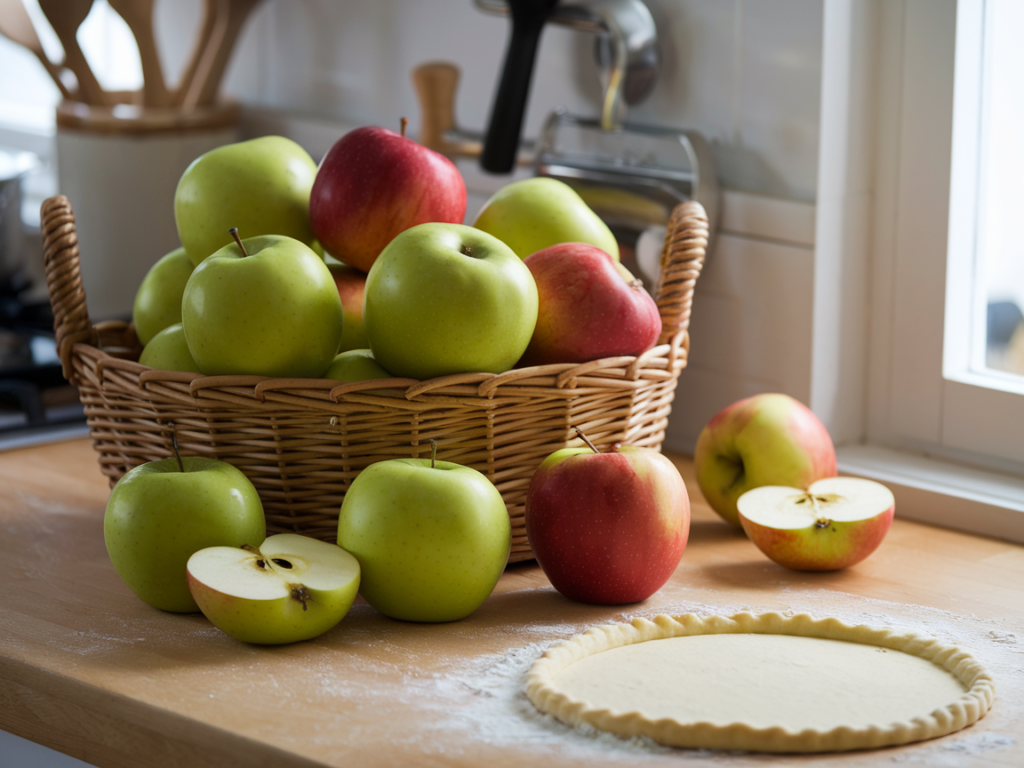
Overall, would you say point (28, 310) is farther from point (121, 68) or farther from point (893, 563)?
point (893, 563)

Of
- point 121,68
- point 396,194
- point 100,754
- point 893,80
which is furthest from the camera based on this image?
point 121,68

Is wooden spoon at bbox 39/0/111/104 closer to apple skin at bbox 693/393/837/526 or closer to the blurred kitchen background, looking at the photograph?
the blurred kitchen background

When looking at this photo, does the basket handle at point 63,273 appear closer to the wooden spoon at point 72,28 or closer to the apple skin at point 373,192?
the apple skin at point 373,192

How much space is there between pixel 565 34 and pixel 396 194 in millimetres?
494

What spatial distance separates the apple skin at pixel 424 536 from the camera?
0.87 metres

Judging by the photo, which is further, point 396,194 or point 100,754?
point 396,194

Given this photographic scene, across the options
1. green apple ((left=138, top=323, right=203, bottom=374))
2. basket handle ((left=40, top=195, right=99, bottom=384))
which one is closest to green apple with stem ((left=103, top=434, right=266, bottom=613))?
green apple ((left=138, top=323, right=203, bottom=374))

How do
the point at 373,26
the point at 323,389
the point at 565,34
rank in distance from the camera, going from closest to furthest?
1. the point at 323,389
2. the point at 565,34
3. the point at 373,26

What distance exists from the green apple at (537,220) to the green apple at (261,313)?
0.65ft

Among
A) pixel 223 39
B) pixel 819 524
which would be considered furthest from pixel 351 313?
pixel 223 39

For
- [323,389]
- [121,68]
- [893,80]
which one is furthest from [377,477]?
[121,68]

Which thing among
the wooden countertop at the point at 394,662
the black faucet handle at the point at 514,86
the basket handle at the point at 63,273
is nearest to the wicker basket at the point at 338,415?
the basket handle at the point at 63,273

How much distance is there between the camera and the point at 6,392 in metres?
1.46

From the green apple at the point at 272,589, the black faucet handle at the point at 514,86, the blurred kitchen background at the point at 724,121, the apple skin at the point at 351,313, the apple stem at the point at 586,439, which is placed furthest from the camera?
the black faucet handle at the point at 514,86
